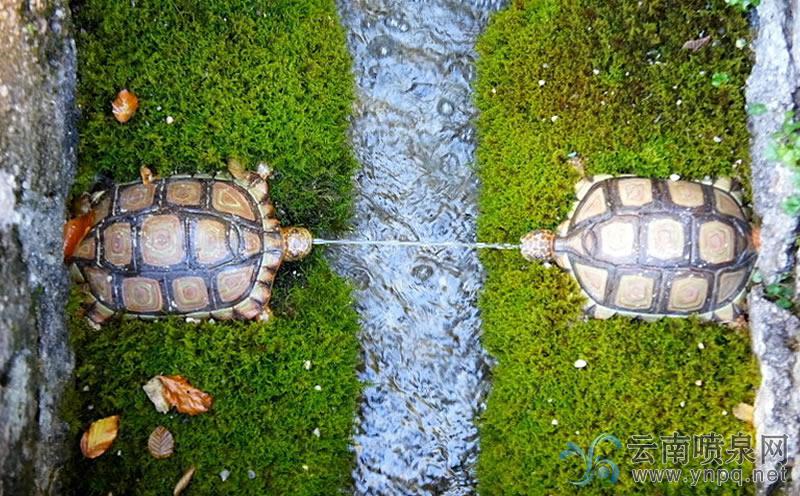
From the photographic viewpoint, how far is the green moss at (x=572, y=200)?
4.57m

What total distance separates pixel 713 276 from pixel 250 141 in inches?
125

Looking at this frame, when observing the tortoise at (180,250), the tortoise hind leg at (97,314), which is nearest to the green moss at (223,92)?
the tortoise at (180,250)

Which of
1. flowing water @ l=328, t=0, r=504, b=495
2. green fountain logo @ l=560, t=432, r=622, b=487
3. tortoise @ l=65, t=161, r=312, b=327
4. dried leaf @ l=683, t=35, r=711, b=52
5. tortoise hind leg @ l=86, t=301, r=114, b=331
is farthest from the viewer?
flowing water @ l=328, t=0, r=504, b=495

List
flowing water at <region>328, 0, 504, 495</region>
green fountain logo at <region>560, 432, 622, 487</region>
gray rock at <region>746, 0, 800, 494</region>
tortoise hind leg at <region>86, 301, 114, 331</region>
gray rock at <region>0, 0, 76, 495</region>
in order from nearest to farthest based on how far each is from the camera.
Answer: gray rock at <region>0, 0, 76, 495</region>, gray rock at <region>746, 0, 800, 494</region>, tortoise hind leg at <region>86, 301, 114, 331</region>, green fountain logo at <region>560, 432, 622, 487</region>, flowing water at <region>328, 0, 504, 495</region>

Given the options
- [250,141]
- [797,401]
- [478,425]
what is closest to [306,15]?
→ [250,141]

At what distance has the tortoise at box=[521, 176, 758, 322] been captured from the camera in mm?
4379

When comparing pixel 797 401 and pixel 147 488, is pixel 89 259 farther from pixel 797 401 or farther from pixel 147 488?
pixel 797 401

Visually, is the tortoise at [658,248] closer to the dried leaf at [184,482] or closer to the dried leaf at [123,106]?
the dried leaf at [184,482]

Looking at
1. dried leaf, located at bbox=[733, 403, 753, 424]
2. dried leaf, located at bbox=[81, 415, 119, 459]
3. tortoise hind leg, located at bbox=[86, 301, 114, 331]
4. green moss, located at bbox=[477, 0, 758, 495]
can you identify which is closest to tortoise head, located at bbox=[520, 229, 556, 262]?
green moss, located at bbox=[477, 0, 758, 495]

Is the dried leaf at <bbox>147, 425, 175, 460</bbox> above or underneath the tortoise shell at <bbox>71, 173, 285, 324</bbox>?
underneath

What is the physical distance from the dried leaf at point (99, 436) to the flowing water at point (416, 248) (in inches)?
64.3

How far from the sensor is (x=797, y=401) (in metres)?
4.13

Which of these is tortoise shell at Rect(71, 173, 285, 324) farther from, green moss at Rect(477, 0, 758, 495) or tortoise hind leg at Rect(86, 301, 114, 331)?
green moss at Rect(477, 0, 758, 495)

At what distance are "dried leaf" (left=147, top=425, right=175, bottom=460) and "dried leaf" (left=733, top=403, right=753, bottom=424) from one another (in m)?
3.69
